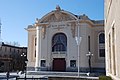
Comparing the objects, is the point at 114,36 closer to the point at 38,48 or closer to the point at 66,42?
the point at 66,42

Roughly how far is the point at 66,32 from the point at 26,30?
38.8 feet

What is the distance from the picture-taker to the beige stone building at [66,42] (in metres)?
42.3

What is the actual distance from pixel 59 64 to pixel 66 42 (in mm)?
4903

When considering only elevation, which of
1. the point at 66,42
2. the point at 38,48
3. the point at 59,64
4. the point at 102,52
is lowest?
the point at 59,64

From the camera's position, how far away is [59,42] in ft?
147

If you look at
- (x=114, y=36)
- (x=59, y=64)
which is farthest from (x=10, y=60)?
(x=114, y=36)

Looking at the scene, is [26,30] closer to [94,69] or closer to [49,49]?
[49,49]

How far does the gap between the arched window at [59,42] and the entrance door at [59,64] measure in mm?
2119

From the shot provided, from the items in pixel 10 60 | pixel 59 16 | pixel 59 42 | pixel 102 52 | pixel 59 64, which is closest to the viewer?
pixel 59 16

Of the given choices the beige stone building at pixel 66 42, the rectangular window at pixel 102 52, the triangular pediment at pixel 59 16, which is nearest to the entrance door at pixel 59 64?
the beige stone building at pixel 66 42

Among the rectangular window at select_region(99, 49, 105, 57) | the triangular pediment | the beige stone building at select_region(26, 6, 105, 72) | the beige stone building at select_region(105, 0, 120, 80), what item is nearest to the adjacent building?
the beige stone building at select_region(26, 6, 105, 72)

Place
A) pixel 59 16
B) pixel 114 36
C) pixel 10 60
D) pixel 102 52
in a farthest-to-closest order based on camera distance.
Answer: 1. pixel 10 60
2. pixel 102 52
3. pixel 59 16
4. pixel 114 36

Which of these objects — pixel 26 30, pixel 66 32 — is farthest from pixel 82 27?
pixel 26 30

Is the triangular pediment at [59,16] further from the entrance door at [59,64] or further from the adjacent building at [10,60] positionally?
the adjacent building at [10,60]
